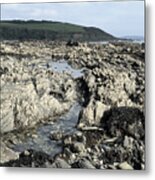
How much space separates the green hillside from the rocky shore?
25 millimetres

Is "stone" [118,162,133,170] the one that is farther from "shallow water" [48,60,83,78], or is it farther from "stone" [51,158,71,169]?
"shallow water" [48,60,83,78]

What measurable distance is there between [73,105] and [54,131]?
0.40ft

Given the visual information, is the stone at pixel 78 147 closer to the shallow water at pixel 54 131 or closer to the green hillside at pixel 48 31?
the shallow water at pixel 54 131

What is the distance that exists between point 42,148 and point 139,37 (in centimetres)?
55

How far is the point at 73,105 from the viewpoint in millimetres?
2033

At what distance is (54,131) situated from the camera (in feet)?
6.66

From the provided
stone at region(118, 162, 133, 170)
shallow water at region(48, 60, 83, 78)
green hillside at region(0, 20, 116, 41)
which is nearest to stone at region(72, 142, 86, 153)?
stone at region(118, 162, 133, 170)

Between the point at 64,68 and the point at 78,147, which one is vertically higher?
the point at 64,68

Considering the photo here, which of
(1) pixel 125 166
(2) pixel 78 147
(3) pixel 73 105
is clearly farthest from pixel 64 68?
(1) pixel 125 166

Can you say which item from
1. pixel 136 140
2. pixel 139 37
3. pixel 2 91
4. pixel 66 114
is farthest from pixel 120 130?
pixel 2 91

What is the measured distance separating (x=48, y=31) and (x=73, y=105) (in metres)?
0.30

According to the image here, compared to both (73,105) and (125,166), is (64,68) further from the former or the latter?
(125,166)

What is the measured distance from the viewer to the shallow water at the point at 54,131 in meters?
2.02

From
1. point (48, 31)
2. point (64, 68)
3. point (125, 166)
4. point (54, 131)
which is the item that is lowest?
point (125, 166)
